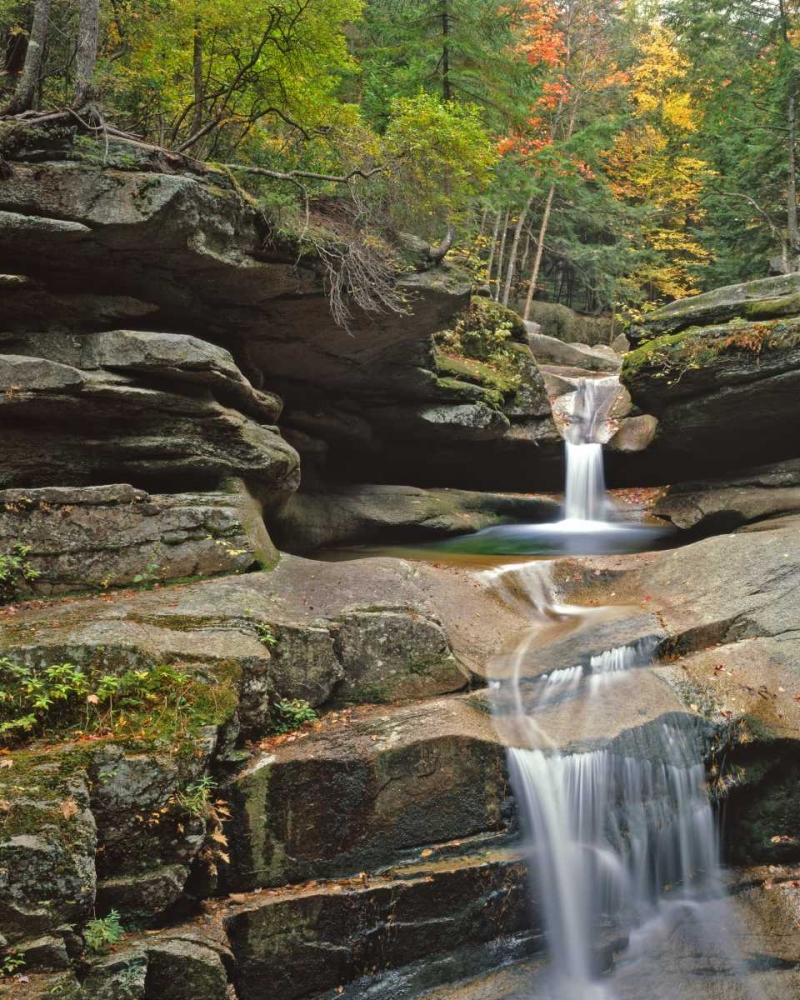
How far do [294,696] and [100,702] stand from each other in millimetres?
1890

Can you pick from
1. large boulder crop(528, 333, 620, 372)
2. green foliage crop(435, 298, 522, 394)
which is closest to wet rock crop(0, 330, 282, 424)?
green foliage crop(435, 298, 522, 394)

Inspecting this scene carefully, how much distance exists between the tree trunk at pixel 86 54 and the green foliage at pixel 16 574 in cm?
519

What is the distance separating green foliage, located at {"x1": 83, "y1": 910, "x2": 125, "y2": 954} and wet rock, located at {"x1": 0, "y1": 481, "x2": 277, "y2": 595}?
12.4 ft

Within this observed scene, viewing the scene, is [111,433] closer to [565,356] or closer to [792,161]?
[565,356]

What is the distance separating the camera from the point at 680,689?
7.28 meters

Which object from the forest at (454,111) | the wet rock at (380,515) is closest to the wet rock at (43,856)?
the forest at (454,111)

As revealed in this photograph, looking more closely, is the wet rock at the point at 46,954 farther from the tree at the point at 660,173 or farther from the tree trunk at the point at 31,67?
the tree at the point at 660,173

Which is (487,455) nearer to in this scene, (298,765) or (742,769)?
(742,769)

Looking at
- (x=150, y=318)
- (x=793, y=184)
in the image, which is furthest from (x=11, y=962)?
(x=793, y=184)

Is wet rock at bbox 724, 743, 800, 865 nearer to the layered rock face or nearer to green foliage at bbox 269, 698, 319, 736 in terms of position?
green foliage at bbox 269, 698, 319, 736

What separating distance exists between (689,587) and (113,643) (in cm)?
674

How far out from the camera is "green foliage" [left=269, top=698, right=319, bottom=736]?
263 inches

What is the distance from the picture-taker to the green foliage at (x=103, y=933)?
15.1ft

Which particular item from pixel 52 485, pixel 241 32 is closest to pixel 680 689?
pixel 52 485
